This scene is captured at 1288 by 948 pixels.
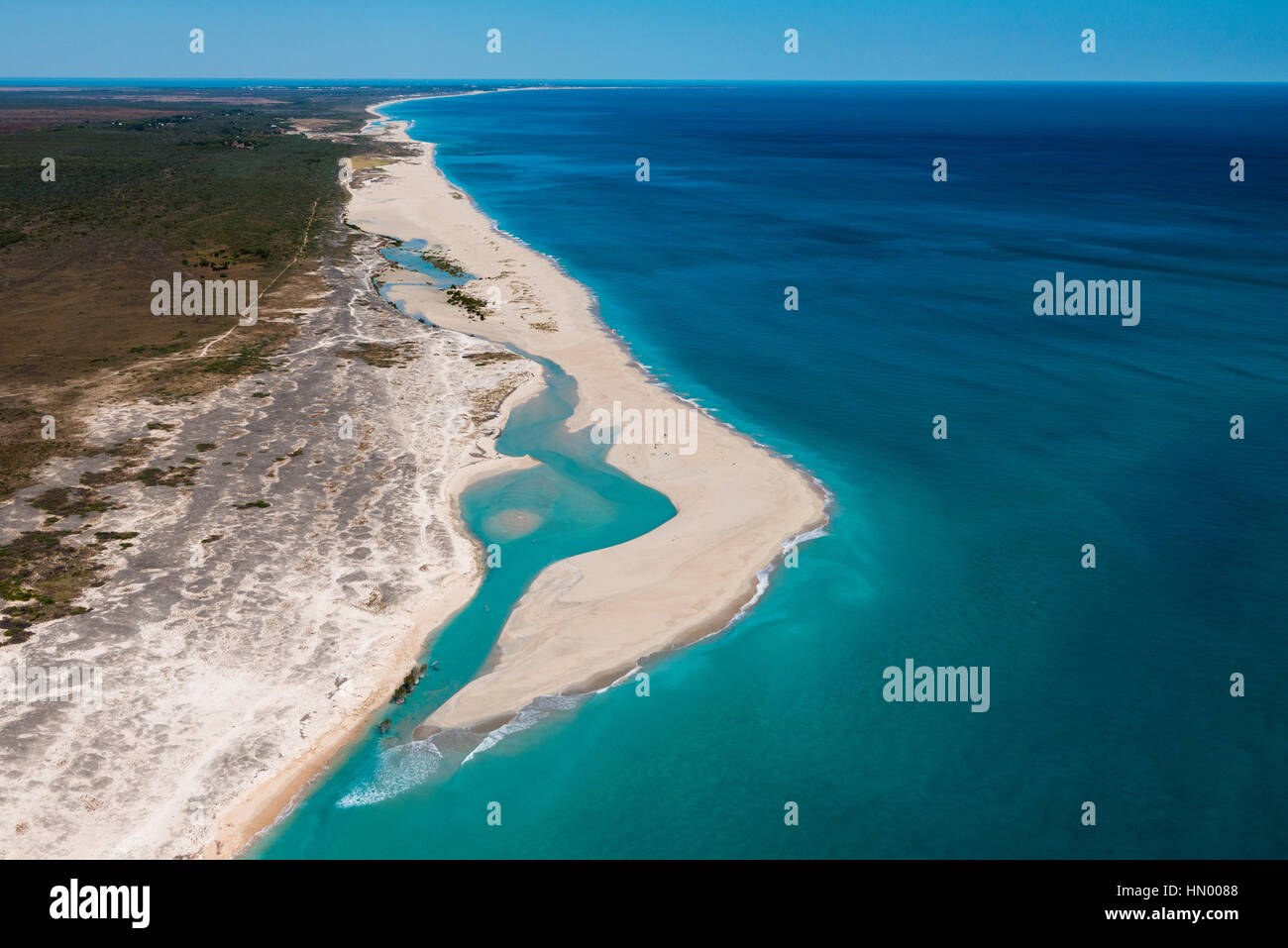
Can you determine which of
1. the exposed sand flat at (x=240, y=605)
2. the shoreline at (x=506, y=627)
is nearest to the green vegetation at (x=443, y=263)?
the shoreline at (x=506, y=627)

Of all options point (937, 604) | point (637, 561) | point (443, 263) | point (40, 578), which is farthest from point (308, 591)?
point (443, 263)

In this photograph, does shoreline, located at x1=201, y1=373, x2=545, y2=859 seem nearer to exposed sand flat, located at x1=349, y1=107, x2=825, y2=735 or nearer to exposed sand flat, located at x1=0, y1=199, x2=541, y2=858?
exposed sand flat, located at x1=0, y1=199, x2=541, y2=858

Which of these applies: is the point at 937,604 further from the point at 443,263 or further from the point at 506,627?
the point at 443,263

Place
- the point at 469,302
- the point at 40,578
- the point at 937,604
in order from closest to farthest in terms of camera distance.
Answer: the point at 40,578, the point at 937,604, the point at 469,302

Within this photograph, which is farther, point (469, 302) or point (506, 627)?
point (469, 302)

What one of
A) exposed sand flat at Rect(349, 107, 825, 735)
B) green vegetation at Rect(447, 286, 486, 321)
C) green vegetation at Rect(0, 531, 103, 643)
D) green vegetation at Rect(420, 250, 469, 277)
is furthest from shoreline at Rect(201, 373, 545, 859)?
green vegetation at Rect(420, 250, 469, 277)
